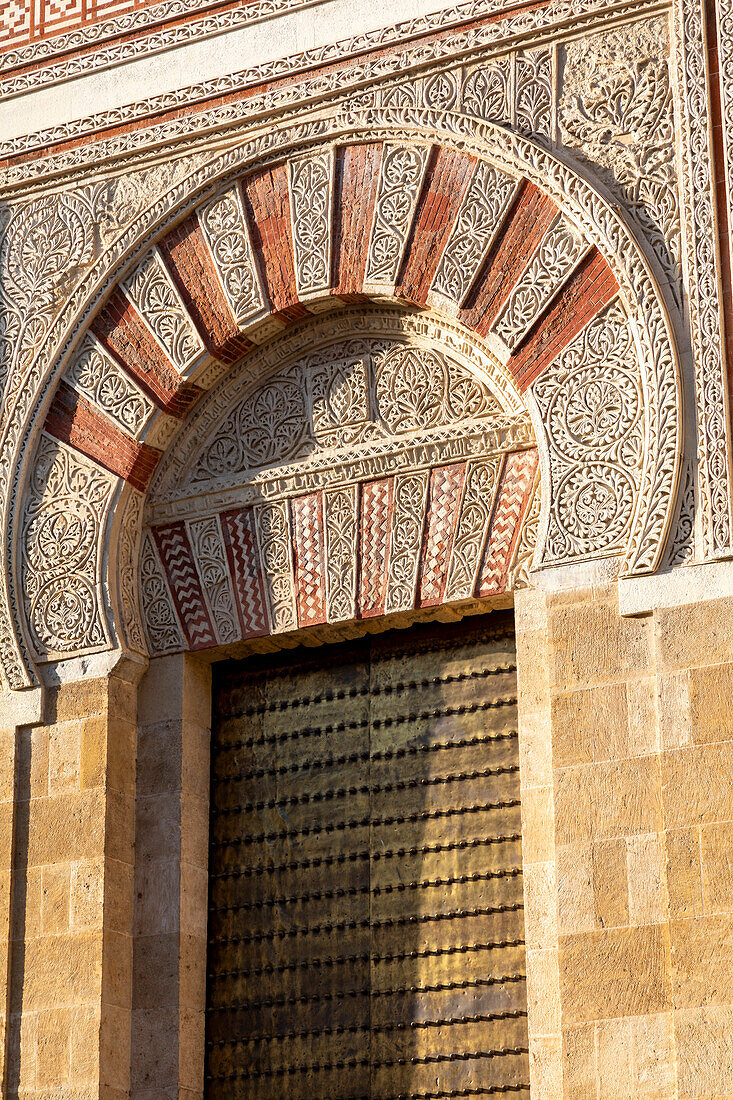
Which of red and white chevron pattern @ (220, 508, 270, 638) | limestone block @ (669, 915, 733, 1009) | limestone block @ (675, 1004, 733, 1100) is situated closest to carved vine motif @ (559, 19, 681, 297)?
red and white chevron pattern @ (220, 508, 270, 638)

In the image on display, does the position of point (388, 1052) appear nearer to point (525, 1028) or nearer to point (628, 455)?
point (525, 1028)

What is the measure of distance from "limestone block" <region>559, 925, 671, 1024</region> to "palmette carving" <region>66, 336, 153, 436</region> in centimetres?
230

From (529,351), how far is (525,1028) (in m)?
1.97

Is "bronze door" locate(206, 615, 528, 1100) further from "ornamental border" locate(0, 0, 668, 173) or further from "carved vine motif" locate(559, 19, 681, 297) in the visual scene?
"ornamental border" locate(0, 0, 668, 173)

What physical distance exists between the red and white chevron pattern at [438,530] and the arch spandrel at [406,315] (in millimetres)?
25

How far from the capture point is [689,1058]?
16.0 feet

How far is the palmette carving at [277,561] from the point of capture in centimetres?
612

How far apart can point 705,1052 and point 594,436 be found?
1.77 m

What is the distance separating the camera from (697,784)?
510 cm

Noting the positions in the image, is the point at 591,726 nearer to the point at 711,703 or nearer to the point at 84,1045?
the point at 711,703

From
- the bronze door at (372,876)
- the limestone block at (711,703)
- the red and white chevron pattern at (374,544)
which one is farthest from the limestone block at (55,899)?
the limestone block at (711,703)

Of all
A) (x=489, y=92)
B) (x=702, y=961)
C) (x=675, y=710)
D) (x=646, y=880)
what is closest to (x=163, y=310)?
(x=489, y=92)

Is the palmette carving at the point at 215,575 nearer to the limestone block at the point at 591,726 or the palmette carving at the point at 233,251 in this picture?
the palmette carving at the point at 233,251

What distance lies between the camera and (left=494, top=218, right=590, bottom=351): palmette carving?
579 cm
